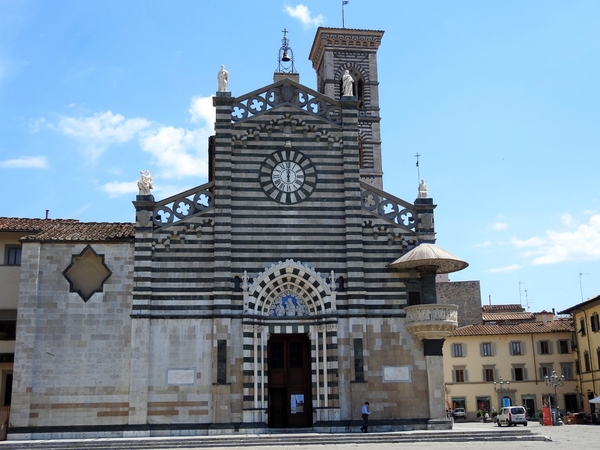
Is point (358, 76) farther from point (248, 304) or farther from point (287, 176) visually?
point (248, 304)

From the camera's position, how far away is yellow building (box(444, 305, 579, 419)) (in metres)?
50.8

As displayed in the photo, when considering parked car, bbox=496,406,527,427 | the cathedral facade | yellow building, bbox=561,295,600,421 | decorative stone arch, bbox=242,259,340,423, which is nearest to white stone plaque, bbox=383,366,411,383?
the cathedral facade

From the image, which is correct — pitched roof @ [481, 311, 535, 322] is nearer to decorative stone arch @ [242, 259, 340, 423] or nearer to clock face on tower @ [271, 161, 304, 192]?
decorative stone arch @ [242, 259, 340, 423]

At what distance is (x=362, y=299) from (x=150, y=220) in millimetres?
8563

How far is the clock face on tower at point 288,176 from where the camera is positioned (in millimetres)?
27875

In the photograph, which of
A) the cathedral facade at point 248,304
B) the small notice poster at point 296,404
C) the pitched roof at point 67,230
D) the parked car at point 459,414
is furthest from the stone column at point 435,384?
the parked car at point 459,414

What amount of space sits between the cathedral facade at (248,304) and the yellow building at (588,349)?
810 inches

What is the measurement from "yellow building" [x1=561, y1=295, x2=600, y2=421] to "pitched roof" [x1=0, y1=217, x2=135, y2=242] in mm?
28860

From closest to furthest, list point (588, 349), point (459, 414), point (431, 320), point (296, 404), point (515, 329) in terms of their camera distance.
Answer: point (431, 320) → point (296, 404) → point (588, 349) → point (459, 414) → point (515, 329)

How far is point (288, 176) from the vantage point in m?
28.1

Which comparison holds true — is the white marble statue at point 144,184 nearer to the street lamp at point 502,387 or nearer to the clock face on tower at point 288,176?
the clock face on tower at point 288,176

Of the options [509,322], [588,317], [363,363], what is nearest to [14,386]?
[363,363]

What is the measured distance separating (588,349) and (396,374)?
2466cm

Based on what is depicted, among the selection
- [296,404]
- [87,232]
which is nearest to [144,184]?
[87,232]
